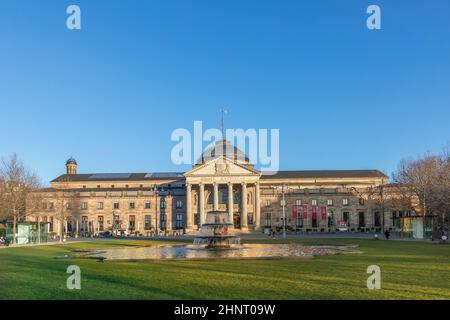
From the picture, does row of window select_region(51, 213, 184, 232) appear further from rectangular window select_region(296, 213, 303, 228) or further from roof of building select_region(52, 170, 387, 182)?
rectangular window select_region(296, 213, 303, 228)

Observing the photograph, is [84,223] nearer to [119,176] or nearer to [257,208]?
[119,176]

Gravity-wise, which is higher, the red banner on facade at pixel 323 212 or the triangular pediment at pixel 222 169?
the triangular pediment at pixel 222 169

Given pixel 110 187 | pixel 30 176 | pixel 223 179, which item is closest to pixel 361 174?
pixel 223 179

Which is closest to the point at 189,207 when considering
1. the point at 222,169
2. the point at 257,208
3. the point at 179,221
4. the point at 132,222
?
the point at 222,169

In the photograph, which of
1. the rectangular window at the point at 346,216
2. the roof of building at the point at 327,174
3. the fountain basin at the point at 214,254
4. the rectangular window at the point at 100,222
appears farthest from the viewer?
the roof of building at the point at 327,174

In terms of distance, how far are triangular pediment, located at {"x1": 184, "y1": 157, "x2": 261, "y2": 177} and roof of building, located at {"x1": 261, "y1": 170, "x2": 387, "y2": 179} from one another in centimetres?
1957

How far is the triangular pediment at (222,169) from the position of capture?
118m

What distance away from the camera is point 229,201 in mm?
118188

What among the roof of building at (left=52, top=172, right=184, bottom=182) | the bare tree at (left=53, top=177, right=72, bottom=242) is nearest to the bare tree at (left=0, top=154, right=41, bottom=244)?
the bare tree at (left=53, top=177, right=72, bottom=242)

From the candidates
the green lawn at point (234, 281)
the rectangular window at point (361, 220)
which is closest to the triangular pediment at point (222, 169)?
the rectangular window at point (361, 220)

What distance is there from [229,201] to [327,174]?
33.4 metres

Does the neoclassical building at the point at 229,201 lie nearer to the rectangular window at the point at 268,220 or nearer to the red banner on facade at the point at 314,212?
the rectangular window at the point at 268,220

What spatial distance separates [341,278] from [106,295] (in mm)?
9319

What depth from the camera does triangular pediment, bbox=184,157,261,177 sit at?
118 meters
